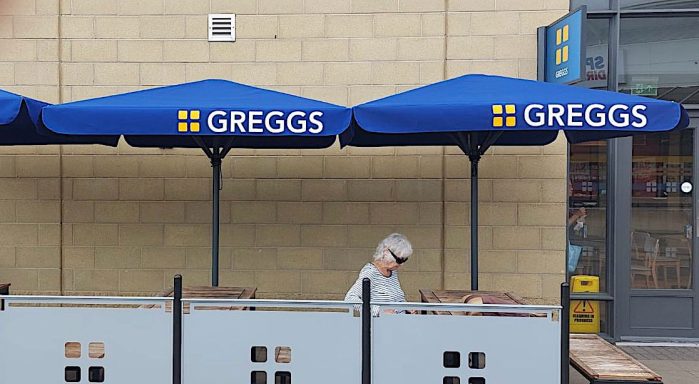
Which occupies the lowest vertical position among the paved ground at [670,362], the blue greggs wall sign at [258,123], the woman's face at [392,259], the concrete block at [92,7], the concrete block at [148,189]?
the paved ground at [670,362]

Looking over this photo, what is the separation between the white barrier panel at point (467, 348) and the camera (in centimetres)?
390

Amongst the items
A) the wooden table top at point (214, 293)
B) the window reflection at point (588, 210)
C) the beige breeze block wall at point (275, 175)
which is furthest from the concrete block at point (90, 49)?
the window reflection at point (588, 210)

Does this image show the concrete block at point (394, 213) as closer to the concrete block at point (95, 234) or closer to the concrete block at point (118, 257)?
the concrete block at point (118, 257)

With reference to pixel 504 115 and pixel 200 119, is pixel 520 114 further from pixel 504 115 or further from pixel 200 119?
pixel 200 119

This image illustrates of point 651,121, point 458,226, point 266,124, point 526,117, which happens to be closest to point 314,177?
point 458,226

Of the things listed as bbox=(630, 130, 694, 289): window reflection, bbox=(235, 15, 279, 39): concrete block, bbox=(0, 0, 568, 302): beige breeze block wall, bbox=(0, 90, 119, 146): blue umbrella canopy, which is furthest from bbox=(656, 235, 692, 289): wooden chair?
bbox=(0, 90, 119, 146): blue umbrella canopy

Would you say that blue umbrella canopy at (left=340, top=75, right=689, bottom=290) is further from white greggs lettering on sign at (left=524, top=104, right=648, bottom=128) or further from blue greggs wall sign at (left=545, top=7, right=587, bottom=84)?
blue greggs wall sign at (left=545, top=7, right=587, bottom=84)

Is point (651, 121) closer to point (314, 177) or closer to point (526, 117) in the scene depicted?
point (526, 117)

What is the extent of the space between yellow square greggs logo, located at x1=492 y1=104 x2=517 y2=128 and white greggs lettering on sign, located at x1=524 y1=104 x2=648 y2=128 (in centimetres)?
9

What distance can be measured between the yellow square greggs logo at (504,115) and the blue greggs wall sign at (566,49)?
5.41ft

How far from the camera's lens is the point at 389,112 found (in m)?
4.59

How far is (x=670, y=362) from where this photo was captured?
6.49 metres

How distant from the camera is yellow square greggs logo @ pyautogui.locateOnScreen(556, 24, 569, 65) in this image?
6.19 metres

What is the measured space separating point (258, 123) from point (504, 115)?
1642mm
